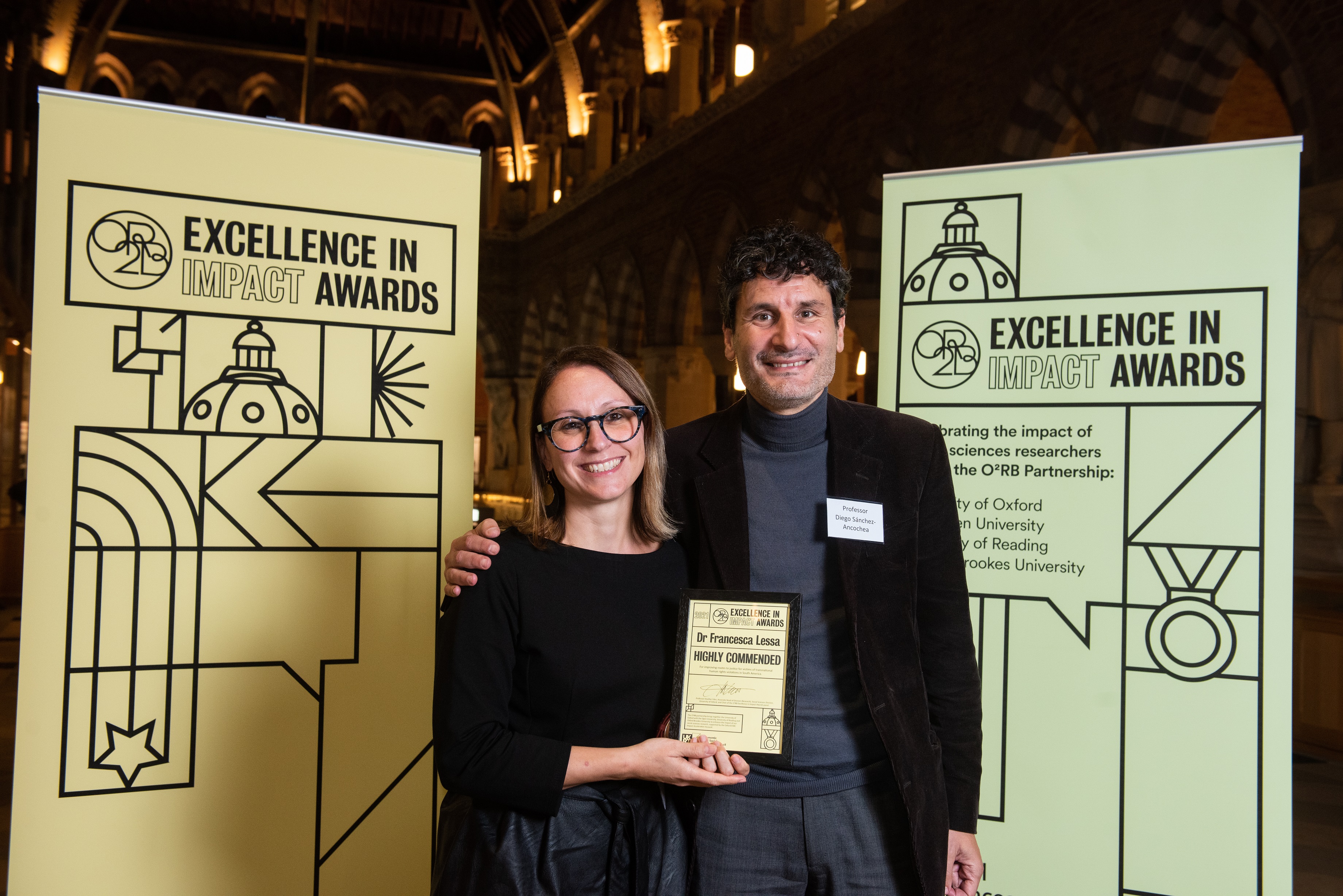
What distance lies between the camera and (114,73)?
62.4ft

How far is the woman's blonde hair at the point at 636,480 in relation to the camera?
1.67 metres

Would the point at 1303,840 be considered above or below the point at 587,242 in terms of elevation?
below

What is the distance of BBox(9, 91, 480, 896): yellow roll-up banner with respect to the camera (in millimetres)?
2445

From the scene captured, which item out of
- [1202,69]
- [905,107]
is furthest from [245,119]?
[905,107]

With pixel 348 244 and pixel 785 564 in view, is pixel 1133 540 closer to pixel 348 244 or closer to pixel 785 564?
pixel 785 564

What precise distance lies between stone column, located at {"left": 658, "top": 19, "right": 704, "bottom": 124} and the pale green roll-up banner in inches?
438

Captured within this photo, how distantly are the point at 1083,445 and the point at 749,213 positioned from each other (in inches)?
353

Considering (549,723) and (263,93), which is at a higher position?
(263,93)

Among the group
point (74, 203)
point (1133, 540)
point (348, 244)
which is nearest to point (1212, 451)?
point (1133, 540)

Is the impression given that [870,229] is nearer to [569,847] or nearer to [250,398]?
[250,398]

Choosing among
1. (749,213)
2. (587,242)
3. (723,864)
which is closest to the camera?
(723,864)

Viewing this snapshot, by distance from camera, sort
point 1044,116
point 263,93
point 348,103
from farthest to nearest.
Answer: point 348,103, point 263,93, point 1044,116

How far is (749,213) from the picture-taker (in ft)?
37.3

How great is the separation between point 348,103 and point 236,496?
65.1 feet
